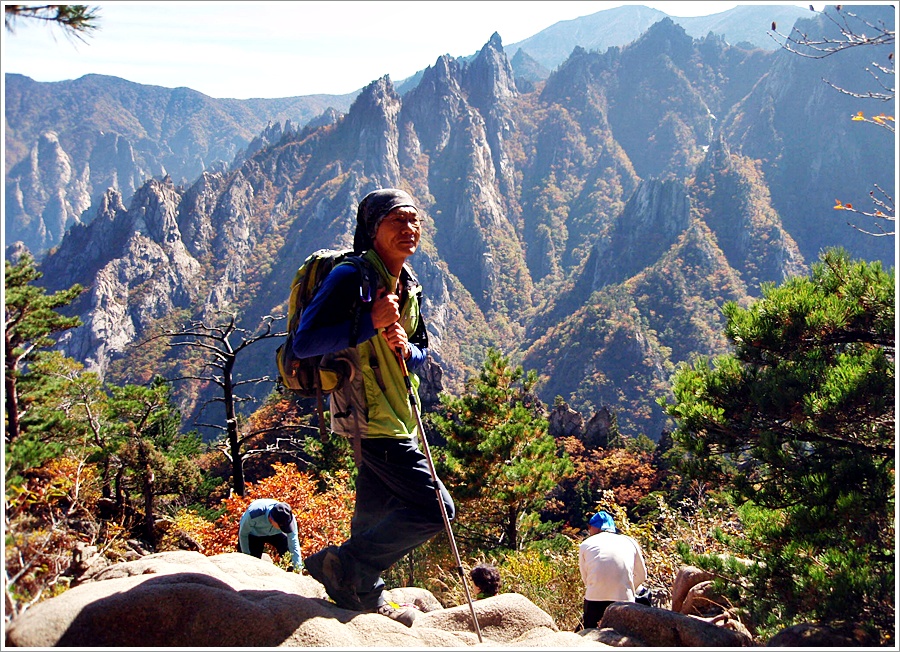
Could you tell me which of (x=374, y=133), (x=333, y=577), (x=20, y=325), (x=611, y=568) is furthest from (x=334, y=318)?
(x=374, y=133)

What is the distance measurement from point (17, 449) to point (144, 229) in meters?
139

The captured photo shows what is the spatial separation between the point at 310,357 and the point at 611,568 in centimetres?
287

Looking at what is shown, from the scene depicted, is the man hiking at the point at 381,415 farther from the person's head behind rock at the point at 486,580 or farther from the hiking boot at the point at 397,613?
the person's head behind rock at the point at 486,580

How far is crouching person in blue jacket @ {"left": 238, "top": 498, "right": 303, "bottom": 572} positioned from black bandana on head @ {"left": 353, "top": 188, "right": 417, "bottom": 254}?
2602 mm

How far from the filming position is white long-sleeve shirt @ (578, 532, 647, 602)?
16.2ft

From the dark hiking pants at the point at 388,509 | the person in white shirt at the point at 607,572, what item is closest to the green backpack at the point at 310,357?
the dark hiking pants at the point at 388,509

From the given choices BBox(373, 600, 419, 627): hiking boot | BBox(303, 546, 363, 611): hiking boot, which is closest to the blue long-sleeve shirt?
BBox(303, 546, 363, 611): hiking boot

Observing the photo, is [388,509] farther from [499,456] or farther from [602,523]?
[499,456]

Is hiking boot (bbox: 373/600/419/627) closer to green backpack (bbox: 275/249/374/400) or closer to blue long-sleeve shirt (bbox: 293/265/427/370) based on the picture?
green backpack (bbox: 275/249/374/400)

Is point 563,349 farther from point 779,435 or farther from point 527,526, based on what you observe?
point 779,435

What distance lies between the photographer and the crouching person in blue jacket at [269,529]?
5.34 meters

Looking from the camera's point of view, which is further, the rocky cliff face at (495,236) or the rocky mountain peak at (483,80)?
the rocky mountain peak at (483,80)

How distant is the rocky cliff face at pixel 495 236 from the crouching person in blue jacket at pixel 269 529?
90.9 metres

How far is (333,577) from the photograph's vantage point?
377 cm
